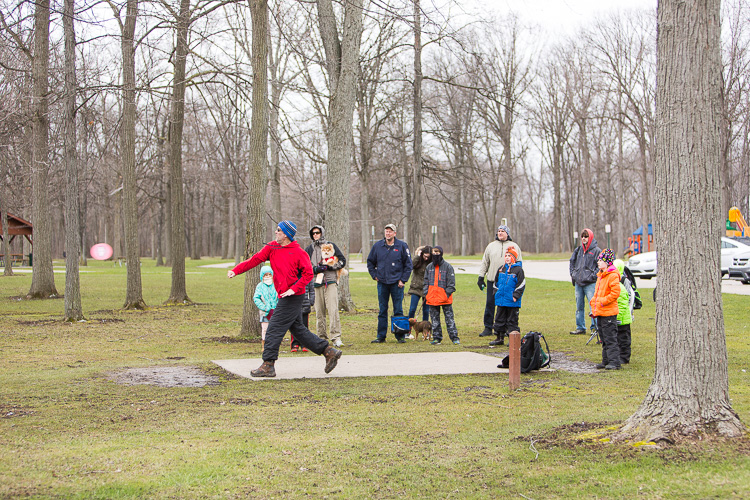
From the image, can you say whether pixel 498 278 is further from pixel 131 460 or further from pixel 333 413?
pixel 131 460

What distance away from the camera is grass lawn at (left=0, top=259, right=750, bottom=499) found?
176 inches

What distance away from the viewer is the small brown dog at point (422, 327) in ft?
41.1

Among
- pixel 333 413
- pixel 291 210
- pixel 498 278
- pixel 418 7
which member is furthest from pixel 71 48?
pixel 291 210

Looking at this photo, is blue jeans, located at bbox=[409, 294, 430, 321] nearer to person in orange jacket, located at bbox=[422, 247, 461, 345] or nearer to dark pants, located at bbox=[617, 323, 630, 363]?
person in orange jacket, located at bbox=[422, 247, 461, 345]

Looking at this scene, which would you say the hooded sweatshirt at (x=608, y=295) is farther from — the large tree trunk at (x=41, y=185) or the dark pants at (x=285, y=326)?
the large tree trunk at (x=41, y=185)

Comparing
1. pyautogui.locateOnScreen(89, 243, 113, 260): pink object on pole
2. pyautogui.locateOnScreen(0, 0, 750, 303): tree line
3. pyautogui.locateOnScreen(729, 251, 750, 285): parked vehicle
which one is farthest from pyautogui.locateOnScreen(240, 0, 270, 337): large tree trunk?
pyautogui.locateOnScreen(89, 243, 113, 260): pink object on pole

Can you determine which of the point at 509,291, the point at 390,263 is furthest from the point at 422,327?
the point at 509,291

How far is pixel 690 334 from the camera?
513 centimetres

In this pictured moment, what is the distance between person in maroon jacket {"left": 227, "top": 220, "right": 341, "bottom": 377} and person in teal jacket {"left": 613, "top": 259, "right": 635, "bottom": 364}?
379cm

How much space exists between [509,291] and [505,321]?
0.70m

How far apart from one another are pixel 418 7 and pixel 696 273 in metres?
9.17

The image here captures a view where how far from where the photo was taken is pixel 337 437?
569 centimetres

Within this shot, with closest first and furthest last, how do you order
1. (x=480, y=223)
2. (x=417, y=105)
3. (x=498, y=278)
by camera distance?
1. (x=498, y=278)
2. (x=417, y=105)
3. (x=480, y=223)

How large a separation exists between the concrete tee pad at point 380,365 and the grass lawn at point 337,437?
347 mm
